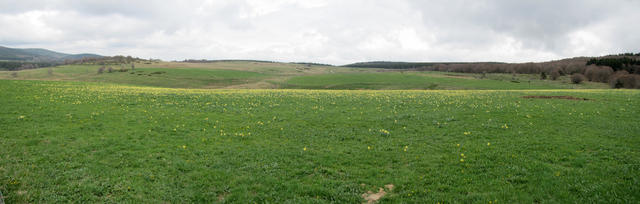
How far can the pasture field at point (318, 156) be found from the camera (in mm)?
9391

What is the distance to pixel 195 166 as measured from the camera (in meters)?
11.9

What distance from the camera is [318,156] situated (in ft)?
43.0

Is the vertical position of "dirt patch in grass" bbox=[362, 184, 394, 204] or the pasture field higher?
the pasture field

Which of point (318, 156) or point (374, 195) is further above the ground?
point (318, 156)

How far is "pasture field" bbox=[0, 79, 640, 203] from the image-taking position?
939 cm

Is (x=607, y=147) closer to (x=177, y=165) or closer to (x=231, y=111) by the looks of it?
(x=177, y=165)

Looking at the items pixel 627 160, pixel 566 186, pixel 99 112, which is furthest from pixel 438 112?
pixel 99 112

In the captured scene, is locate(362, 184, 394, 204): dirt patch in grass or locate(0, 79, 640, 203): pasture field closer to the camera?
locate(362, 184, 394, 204): dirt patch in grass

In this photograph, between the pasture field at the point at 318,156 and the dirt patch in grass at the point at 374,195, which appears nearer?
the dirt patch in grass at the point at 374,195

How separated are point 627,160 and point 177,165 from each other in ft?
56.6

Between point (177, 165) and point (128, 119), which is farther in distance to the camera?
point (128, 119)

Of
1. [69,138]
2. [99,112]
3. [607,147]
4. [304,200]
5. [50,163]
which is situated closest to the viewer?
[304,200]

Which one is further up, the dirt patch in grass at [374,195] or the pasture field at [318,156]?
the pasture field at [318,156]

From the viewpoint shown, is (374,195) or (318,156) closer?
(374,195)
